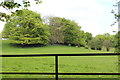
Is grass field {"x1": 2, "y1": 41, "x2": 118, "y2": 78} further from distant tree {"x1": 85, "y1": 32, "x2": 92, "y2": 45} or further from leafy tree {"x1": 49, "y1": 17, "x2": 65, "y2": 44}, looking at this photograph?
distant tree {"x1": 85, "y1": 32, "x2": 92, "y2": 45}

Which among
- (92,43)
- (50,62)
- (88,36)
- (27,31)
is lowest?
(50,62)

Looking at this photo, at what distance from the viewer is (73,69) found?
3.45m

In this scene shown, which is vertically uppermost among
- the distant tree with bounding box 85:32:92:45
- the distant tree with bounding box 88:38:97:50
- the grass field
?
the distant tree with bounding box 85:32:92:45

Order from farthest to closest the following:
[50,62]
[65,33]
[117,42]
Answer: [50,62]
[65,33]
[117,42]

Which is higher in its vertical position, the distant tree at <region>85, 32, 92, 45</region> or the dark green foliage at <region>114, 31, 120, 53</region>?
the distant tree at <region>85, 32, 92, 45</region>

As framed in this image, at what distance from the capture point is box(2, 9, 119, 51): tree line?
3562 mm

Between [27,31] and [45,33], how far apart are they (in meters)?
0.42

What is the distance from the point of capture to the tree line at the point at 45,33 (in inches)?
140

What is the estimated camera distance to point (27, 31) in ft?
12.0

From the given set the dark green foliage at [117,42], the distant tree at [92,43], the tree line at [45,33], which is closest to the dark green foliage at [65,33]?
the tree line at [45,33]

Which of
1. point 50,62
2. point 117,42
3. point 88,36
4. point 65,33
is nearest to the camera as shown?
point 117,42

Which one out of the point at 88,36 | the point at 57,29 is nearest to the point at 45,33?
the point at 57,29

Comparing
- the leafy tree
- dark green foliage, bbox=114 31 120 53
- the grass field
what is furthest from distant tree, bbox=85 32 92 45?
dark green foliage, bbox=114 31 120 53

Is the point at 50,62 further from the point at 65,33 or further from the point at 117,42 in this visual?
the point at 117,42
